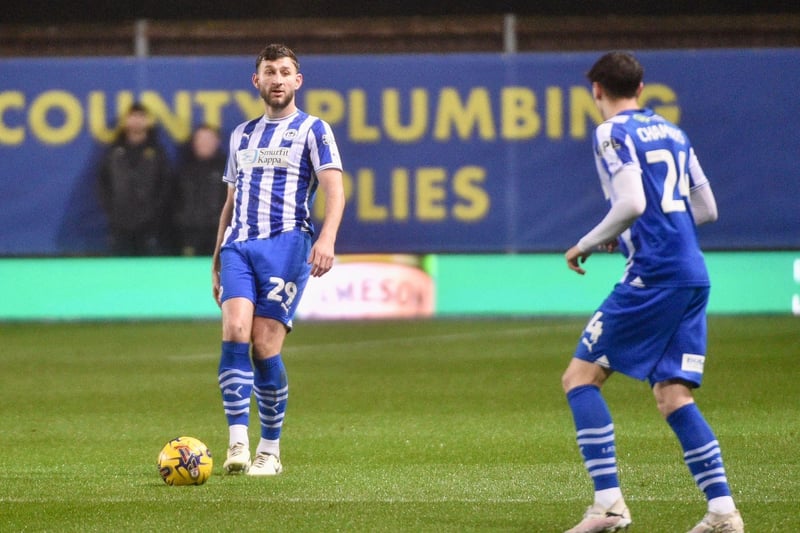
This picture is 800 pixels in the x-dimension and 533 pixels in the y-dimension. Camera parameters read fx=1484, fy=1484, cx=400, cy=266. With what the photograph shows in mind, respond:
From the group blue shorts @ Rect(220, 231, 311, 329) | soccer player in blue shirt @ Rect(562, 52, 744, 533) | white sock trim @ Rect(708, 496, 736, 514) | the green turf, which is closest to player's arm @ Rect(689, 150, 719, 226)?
soccer player in blue shirt @ Rect(562, 52, 744, 533)

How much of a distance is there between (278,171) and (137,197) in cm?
806

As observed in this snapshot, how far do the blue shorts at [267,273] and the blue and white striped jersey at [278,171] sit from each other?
0.06 metres

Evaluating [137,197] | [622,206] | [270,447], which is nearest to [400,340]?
[137,197]

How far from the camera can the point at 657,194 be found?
4.89 meters

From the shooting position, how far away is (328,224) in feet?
20.6

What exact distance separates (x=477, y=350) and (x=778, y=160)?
4144mm

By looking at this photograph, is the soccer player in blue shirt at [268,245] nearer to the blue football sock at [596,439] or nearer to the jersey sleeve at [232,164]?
the jersey sleeve at [232,164]

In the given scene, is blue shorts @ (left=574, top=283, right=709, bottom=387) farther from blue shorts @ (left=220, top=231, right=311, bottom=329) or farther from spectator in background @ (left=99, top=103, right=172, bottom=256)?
spectator in background @ (left=99, top=103, right=172, bottom=256)

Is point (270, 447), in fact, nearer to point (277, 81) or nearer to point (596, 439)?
point (277, 81)

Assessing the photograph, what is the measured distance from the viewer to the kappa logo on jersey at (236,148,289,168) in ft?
21.2

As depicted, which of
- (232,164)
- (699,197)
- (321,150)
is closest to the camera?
(699,197)

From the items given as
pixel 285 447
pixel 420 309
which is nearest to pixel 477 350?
pixel 420 309

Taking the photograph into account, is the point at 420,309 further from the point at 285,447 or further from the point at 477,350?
the point at 285,447

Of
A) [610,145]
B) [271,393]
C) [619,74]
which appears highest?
[619,74]
